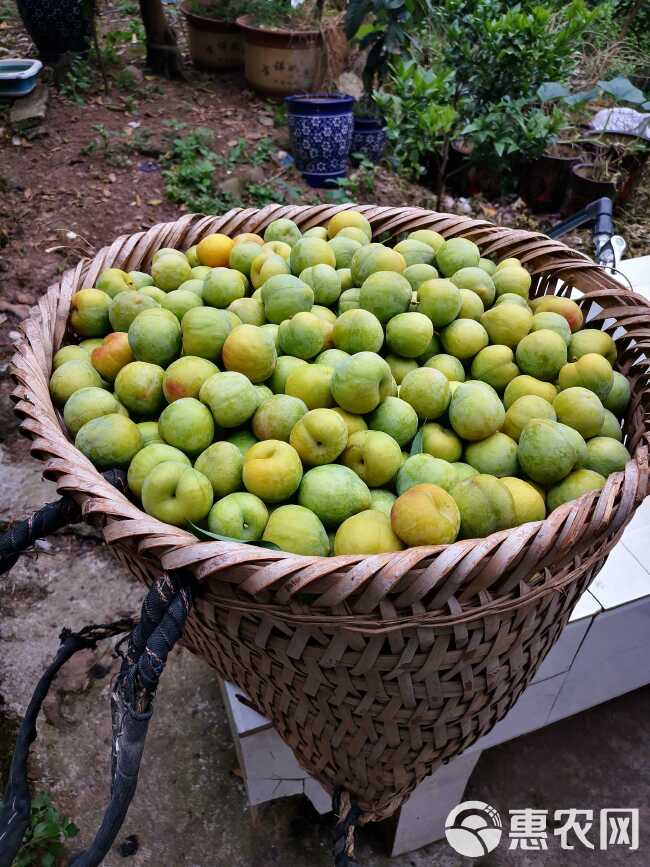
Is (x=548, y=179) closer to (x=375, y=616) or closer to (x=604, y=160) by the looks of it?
(x=604, y=160)

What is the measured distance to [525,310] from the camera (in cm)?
179

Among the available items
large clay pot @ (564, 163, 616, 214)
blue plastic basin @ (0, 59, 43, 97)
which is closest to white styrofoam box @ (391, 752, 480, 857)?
large clay pot @ (564, 163, 616, 214)

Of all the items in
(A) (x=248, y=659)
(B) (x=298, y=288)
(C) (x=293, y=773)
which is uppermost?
(B) (x=298, y=288)

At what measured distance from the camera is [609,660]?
225 centimetres

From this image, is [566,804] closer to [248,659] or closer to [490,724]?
[490,724]

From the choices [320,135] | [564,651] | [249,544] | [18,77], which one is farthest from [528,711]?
[18,77]

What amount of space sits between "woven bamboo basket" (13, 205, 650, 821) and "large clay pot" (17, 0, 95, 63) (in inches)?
253

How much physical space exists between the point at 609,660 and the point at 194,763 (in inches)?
62.7

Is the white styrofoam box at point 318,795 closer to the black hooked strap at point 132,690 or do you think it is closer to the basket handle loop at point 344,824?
the basket handle loop at point 344,824

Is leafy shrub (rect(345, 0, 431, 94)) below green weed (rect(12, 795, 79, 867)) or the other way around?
the other way around

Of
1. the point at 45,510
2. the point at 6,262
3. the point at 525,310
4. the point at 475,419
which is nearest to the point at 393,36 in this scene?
the point at 6,262

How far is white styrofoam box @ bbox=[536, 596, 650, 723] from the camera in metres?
2.13

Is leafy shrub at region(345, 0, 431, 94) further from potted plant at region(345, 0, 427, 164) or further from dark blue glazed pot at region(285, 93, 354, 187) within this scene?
dark blue glazed pot at region(285, 93, 354, 187)

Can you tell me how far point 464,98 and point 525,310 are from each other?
5.27 m
